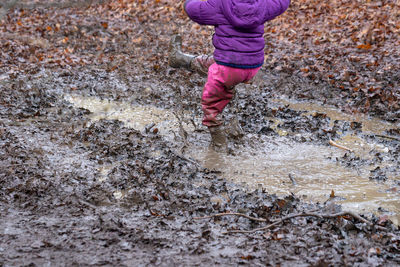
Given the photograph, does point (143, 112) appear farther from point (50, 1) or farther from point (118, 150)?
point (50, 1)

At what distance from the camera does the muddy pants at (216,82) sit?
4504 millimetres

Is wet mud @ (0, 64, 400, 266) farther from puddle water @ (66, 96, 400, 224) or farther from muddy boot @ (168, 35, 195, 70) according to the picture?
muddy boot @ (168, 35, 195, 70)

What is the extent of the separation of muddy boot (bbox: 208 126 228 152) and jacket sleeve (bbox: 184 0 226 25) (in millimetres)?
1387

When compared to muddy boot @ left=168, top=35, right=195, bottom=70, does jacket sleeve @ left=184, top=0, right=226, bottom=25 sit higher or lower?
higher

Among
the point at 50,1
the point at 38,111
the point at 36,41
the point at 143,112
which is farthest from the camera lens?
the point at 50,1

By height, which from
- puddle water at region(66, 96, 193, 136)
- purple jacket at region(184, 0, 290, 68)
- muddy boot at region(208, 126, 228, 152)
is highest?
purple jacket at region(184, 0, 290, 68)

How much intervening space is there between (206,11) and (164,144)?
6.10ft

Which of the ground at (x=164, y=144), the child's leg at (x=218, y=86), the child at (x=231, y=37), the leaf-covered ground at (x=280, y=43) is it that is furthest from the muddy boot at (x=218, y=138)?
the leaf-covered ground at (x=280, y=43)

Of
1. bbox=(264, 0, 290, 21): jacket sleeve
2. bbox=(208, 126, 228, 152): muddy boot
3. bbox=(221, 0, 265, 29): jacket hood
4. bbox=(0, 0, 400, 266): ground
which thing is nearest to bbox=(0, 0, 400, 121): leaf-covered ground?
bbox=(0, 0, 400, 266): ground

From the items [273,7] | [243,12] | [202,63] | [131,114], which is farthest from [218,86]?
[131,114]

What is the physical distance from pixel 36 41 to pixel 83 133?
6436 millimetres

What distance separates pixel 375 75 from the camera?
7.38 m

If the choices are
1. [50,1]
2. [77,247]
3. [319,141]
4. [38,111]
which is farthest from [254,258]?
[50,1]

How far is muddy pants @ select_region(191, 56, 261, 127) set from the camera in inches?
177
